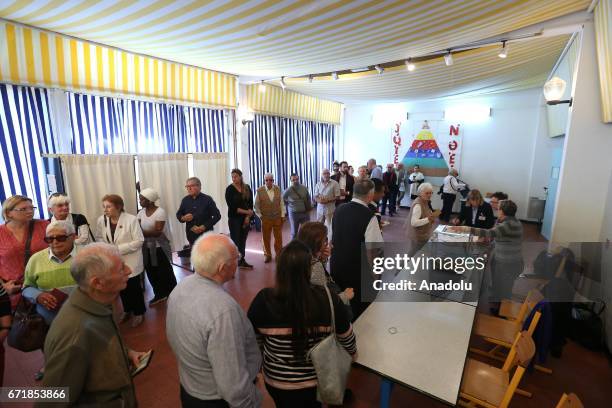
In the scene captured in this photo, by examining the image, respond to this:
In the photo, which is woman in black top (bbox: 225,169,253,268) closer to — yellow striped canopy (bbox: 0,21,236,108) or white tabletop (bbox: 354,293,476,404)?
yellow striped canopy (bbox: 0,21,236,108)

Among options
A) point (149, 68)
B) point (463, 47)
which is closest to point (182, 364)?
point (149, 68)

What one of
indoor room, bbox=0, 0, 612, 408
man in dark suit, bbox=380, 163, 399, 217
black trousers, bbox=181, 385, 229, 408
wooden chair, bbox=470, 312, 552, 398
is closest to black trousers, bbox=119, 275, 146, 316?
indoor room, bbox=0, 0, 612, 408

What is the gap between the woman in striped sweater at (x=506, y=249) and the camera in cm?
321

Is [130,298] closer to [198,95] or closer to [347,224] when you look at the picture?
[347,224]

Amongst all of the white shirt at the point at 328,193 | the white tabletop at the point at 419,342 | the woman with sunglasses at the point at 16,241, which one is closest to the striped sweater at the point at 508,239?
the white tabletop at the point at 419,342

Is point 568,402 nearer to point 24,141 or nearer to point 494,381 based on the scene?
point 494,381

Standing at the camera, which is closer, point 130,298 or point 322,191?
point 130,298

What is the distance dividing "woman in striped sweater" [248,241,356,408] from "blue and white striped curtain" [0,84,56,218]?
377 cm

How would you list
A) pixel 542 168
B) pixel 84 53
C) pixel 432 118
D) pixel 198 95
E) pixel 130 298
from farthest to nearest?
pixel 432 118 → pixel 542 168 → pixel 198 95 → pixel 84 53 → pixel 130 298

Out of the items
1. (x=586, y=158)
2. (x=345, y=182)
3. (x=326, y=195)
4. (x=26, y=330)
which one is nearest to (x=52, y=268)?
(x=26, y=330)

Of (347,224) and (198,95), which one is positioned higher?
(198,95)

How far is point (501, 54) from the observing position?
4.33m

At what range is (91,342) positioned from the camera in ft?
4.12

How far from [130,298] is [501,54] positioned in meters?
5.78
